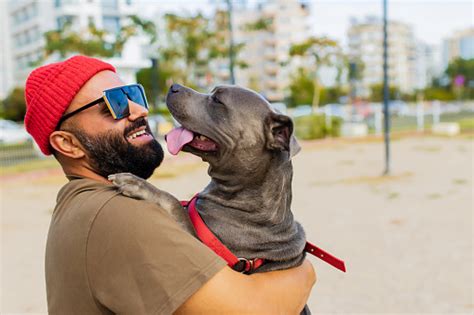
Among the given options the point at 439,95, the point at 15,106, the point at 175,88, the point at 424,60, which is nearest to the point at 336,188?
the point at 175,88

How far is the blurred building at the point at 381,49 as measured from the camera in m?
110

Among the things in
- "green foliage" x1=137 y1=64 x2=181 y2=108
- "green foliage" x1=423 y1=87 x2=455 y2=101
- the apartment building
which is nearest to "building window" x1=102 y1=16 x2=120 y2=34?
"green foliage" x1=137 y1=64 x2=181 y2=108

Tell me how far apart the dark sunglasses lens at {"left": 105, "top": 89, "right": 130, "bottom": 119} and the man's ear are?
0.19 metres

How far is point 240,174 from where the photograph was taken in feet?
7.79

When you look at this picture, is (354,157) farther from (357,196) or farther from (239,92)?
(239,92)

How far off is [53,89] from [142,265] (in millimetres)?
793

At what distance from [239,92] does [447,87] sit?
77297 millimetres

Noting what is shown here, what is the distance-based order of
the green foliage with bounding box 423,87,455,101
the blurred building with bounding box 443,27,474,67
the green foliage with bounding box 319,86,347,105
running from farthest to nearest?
the blurred building with bounding box 443,27,474,67, the green foliage with bounding box 423,87,455,101, the green foliage with bounding box 319,86,347,105

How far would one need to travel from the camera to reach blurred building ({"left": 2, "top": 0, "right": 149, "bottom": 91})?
124 ft

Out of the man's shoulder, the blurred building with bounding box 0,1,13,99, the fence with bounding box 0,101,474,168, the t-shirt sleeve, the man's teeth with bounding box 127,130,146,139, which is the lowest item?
the fence with bounding box 0,101,474,168

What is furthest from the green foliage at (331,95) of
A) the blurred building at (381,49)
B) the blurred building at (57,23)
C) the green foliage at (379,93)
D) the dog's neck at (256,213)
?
the dog's neck at (256,213)

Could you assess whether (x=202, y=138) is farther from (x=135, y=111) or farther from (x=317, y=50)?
(x=317, y=50)

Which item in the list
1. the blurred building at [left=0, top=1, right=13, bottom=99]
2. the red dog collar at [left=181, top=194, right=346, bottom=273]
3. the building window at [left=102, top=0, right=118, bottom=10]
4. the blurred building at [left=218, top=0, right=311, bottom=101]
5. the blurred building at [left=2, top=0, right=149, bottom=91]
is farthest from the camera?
the blurred building at [left=218, top=0, right=311, bottom=101]

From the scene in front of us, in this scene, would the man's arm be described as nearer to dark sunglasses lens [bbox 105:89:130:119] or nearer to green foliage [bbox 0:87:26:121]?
dark sunglasses lens [bbox 105:89:130:119]
